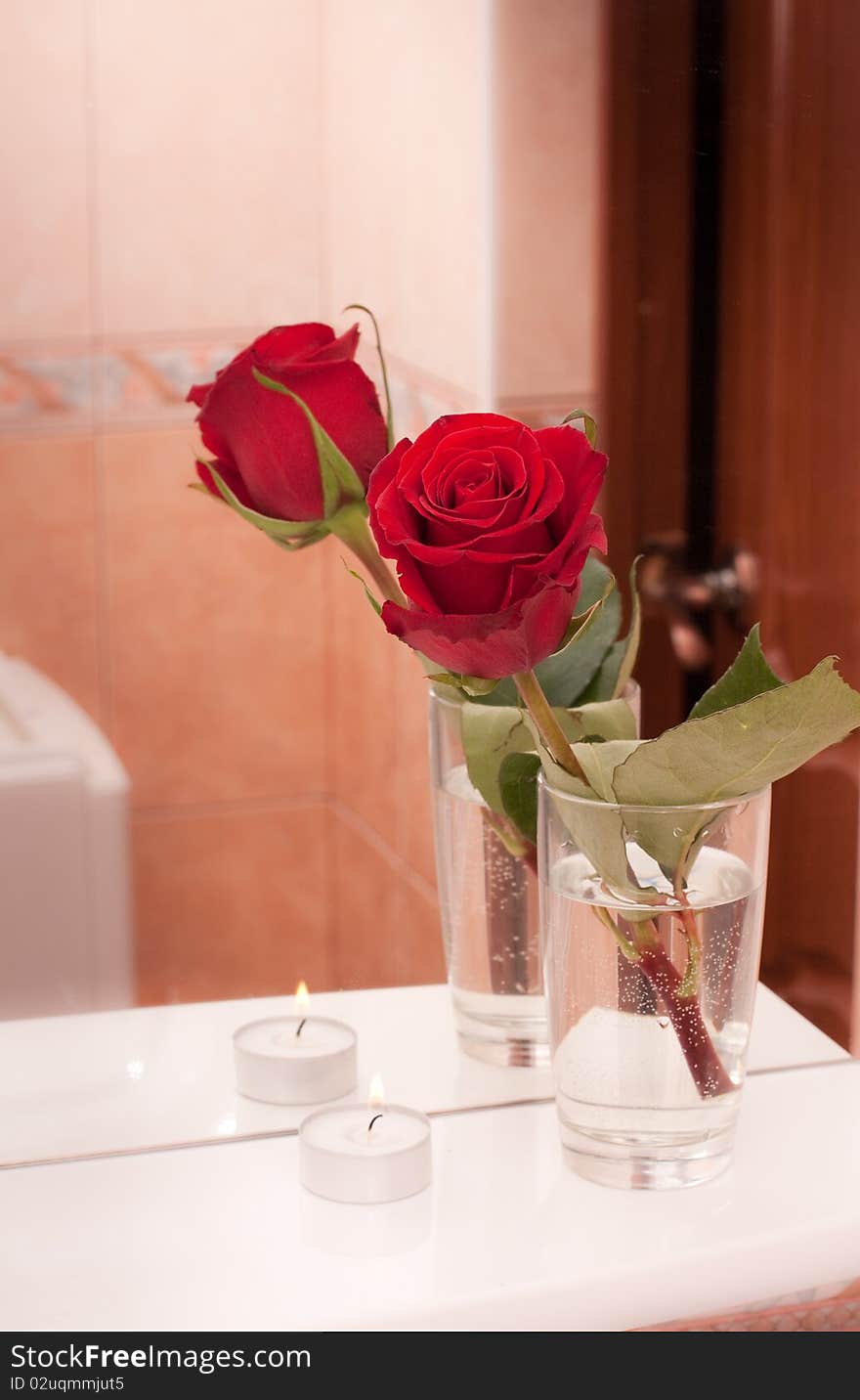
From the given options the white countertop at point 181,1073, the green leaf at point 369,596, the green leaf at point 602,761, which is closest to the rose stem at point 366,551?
the green leaf at point 369,596

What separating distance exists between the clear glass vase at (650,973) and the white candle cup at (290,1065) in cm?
13

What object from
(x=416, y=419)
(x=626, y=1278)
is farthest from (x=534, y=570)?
(x=626, y=1278)

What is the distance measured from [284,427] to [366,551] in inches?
2.9

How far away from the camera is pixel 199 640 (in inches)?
29.4

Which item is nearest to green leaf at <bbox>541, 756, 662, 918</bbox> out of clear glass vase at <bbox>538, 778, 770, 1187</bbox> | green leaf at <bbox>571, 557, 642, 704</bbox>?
clear glass vase at <bbox>538, 778, 770, 1187</bbox>

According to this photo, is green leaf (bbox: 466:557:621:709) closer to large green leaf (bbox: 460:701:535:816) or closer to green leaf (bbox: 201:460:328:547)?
large green leaf (bbox: 460:701:535:816)

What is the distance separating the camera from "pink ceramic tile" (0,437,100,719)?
0.71 m

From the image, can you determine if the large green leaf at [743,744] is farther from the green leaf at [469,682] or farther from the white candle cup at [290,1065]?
the white candle cup at [290,1065]

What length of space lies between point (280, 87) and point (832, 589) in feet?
1.29

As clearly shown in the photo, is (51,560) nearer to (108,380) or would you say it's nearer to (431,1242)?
(108,380)

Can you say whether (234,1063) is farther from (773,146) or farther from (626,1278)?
(773,146)

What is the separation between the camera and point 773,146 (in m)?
0.81

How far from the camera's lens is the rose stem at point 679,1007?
65 centimetres

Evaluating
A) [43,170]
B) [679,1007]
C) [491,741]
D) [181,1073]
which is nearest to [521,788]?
[491,741]
